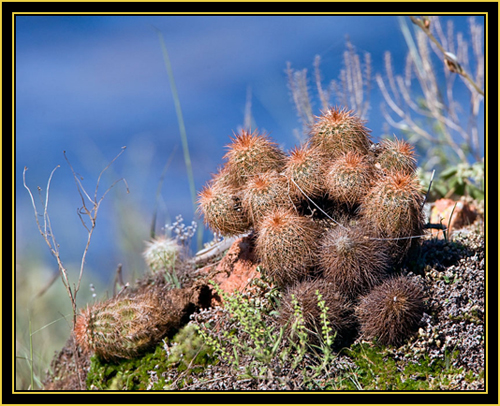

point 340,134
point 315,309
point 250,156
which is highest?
point 340,134

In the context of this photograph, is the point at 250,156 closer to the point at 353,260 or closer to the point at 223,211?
the point at 223,211

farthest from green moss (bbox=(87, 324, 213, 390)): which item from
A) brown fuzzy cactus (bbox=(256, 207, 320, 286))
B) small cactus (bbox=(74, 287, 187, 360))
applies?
brown fuzzy cactus (bbox=(256, 207, 320, 286))

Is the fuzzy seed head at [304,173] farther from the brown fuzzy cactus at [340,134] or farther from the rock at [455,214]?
the rock at [455,214]

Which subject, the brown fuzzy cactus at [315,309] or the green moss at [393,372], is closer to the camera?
the green moss at [393,372]

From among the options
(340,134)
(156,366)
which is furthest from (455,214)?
(156,366)

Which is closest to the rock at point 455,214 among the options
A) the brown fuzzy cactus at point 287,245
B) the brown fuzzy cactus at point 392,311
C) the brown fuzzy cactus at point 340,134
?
the brown fuzzy cactus at point 340,134

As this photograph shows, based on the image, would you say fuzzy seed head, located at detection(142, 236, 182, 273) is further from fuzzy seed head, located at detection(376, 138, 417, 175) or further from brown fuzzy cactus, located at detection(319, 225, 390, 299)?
fuzzy seed head, located at detection(376, 138, 417, 175)

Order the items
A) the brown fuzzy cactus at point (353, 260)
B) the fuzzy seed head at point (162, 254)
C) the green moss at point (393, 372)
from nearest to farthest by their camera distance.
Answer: the green moss at point (393, 372)
the brown fuzzy cactus at point (353, 260)
the fuzzy seed head at point (162, 254)
